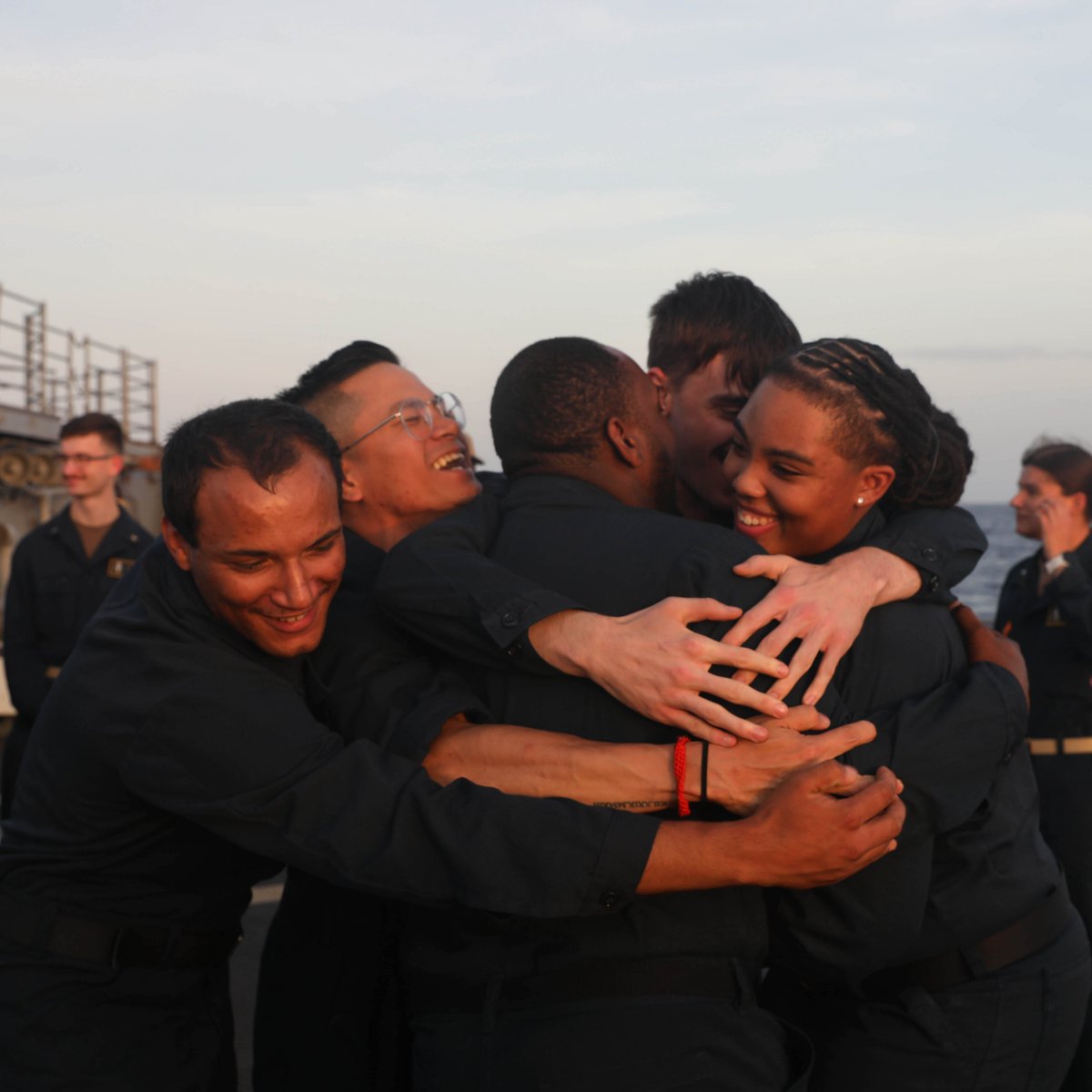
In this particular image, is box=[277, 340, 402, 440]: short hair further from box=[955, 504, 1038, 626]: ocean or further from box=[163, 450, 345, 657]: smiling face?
box=[955, 504, 1038, 626]: ocean

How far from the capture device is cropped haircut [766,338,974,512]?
259 centimetres

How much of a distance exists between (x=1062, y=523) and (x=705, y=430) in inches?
128

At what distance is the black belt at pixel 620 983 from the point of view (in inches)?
87.2

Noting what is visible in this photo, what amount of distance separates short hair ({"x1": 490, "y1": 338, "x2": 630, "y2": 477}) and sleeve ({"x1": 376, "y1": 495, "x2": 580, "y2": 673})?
0.63 feet

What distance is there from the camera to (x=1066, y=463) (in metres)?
6.35

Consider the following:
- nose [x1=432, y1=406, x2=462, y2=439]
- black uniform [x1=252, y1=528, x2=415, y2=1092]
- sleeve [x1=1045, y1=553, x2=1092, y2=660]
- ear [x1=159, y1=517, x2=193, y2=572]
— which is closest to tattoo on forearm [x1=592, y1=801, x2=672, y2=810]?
black uniform [x1=252, y1=528, x2=415, y2=1092]

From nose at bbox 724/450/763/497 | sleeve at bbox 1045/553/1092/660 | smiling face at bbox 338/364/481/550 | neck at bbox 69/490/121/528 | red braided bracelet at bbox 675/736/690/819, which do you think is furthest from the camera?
neck at bbox 69/490/121/528

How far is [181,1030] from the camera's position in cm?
271

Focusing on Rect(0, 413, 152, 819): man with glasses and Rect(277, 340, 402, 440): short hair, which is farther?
Rect(0, 413, 152, 819): man with glasses

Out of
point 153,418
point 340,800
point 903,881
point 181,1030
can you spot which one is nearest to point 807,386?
point 903,881

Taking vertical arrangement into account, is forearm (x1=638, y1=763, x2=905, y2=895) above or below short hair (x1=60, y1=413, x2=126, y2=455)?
below

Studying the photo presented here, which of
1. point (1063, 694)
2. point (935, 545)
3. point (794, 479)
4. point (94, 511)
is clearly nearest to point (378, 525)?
point (794, 479)

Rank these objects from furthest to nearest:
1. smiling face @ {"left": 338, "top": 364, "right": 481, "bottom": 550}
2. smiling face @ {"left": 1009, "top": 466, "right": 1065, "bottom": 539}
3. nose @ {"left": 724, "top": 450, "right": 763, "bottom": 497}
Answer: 1. smiling face @ {"left": 1009, "top": 466, "right": 1065, "bottom": 539}
2. smiling face @ {"left": 338, "top": 364, "right": 481, "bottom": 550}
3. nose @ {"left": 724, "top": 450, "right": 763, "bottom": 497}

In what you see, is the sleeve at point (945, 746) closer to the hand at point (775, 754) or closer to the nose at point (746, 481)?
the hand at point (775, 754)
